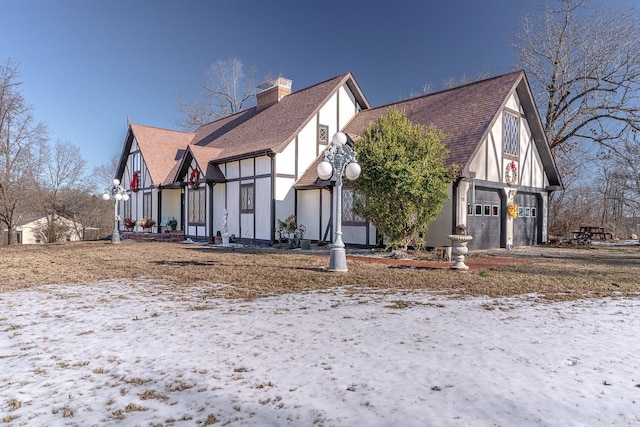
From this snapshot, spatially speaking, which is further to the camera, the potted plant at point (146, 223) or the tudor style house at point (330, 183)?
the potted plant at point (146, 223)

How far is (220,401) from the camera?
130 inches

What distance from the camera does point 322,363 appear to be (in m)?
4.04

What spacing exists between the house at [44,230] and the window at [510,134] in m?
28.7

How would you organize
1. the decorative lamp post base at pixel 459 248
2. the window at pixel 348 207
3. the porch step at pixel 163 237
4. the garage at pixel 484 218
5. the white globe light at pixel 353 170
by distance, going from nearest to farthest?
the white globe light at pixel 353 170, the decorative lamp post base at pixel 459 248, the garage at pixel 484 218, the window at pixel 348 207, the porch step at pixel 163 237

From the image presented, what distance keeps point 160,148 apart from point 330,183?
50.6 feet

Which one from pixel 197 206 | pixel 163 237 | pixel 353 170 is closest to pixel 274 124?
pixel 197 206

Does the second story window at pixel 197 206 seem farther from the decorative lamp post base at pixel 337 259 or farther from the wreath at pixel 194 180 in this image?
the decorative lamp post base at pixel 337 259

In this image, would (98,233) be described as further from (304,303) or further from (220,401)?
(220,401)

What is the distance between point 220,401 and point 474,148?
13.3 metres

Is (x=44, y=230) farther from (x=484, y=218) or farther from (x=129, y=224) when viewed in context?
(x=484, y=218)

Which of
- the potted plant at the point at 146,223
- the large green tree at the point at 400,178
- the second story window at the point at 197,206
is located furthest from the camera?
the potted plant at the point at 146,223

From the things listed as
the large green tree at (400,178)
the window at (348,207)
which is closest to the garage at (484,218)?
the large green tree at (400,178)

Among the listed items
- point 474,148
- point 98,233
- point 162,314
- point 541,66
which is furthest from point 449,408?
point 98,233

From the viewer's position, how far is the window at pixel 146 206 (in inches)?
1037
